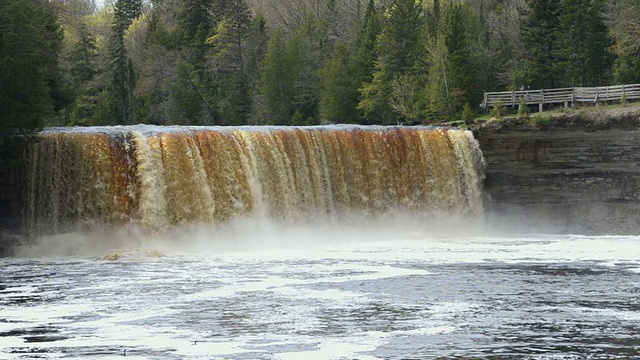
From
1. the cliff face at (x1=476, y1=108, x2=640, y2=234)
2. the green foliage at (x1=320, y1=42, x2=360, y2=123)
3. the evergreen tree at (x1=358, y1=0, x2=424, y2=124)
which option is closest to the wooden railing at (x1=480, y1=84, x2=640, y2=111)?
the cliff face at (x1=476, y1=108, x2=640, y2=234)

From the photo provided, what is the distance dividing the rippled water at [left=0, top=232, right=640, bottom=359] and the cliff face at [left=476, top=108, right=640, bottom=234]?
9.36m

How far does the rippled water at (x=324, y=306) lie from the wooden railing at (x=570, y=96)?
15342mm

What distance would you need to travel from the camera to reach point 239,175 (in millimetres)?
37812

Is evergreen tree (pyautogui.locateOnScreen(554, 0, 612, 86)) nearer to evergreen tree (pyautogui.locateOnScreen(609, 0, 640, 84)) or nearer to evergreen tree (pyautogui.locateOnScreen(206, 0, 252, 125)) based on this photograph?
evergreen tree (pyautogui.locateOnScreen(609, 0, 640, 84))

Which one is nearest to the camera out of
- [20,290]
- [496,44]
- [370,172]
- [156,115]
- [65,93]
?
[20,290]

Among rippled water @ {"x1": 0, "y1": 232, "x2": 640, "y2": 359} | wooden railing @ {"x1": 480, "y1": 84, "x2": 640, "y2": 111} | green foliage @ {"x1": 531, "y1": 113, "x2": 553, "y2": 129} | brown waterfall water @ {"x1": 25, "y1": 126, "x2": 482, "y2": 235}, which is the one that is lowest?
rippled water @ {"x1": 0, "y1": 232, "x2": 640, "y2": 359}

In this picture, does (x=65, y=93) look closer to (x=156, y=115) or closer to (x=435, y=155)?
(x=435, y=155)

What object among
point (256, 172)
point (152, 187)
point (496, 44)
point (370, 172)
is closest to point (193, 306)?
point (152, 187)

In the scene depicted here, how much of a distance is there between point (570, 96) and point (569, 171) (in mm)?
7077

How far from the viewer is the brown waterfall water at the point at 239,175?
34719 millimetres

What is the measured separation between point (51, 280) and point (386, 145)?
64.3 ft

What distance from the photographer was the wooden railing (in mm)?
46938

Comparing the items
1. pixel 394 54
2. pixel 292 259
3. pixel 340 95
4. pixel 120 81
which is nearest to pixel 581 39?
pixel 394 54

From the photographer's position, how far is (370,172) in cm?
4238
